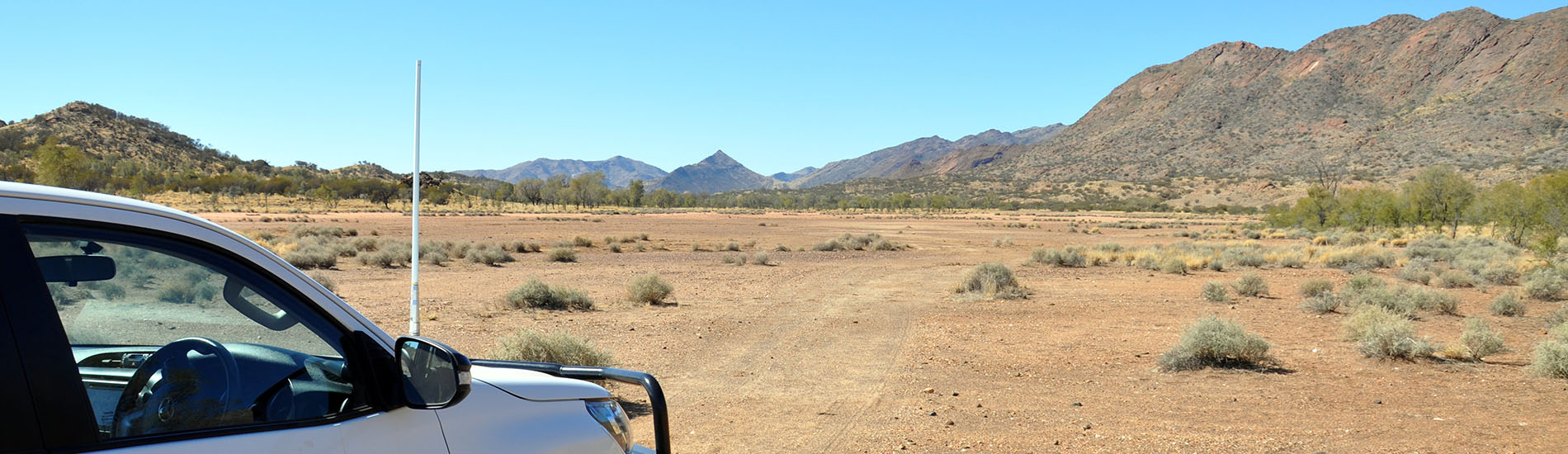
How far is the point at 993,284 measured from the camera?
18516 mm

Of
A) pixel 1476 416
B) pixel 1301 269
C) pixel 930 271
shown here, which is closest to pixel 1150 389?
pixel 1476 416

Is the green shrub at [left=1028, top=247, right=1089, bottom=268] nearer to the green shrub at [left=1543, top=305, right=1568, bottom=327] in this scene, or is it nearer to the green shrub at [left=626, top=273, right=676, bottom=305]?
the green shrub at [left=1543, top=305, right=1568, bottom=327]

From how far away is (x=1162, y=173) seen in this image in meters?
134

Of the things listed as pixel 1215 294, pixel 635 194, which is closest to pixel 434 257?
pixel 1215 294

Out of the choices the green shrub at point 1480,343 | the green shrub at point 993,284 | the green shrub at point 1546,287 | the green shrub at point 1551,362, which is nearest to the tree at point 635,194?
the green shrub at point 993,284

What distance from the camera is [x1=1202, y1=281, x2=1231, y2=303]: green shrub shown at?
1791 centimetres

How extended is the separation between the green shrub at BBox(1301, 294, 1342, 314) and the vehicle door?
17309 mm

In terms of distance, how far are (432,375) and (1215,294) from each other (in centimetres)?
1842

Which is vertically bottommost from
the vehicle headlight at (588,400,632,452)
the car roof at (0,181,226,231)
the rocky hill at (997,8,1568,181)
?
the vehicle headlight at (588,400,632,452)

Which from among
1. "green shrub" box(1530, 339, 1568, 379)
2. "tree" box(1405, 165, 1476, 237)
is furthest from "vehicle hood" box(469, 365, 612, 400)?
"tree" box(1405, 165, 1476, 237)

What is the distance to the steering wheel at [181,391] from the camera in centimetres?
193

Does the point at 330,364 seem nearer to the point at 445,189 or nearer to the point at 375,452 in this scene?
the point at 375,452

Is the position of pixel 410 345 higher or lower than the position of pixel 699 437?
higher

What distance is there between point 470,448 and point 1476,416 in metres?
9.29
